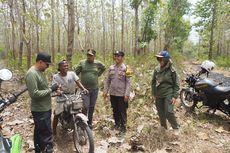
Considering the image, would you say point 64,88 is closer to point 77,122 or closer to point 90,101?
point 77,122

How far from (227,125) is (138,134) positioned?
2.36m

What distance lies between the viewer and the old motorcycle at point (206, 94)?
262 inches

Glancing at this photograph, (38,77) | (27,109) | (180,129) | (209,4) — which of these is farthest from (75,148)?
(209,4)

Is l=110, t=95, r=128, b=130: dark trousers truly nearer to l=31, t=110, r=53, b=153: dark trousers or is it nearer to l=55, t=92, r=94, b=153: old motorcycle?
l=55, t=92, r=94, b=153: old motorcycle

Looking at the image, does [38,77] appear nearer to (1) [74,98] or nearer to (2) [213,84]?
(1) [74,98]

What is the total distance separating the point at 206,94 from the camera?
6.95 metres

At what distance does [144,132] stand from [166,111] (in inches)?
22.8

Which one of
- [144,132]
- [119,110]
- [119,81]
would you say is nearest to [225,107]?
[144,132]

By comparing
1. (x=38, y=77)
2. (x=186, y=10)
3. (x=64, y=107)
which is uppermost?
(x=186, y=10)

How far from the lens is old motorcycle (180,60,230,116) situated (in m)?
6.65

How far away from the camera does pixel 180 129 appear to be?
5949 mm

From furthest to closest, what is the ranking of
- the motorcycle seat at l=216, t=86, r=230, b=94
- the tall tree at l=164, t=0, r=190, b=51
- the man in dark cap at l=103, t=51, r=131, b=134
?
1. the tall tree at l=164, t=0, r=190, b=51
2. the motorcycle seat at l=216, t=86, r=230, b=94
3. the man in dark cap at l=103, t=51, r=131, b=134

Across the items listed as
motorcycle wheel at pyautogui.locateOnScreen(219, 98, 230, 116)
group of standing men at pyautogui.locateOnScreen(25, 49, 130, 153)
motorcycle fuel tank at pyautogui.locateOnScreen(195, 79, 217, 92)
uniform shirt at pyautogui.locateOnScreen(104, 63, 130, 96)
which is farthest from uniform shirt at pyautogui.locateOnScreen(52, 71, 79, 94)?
motorcycle wheel at pyautogui.locateOnScreen(219, 98, 230, 116)

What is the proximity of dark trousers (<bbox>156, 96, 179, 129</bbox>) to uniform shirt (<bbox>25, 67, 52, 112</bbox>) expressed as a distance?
226 cm
